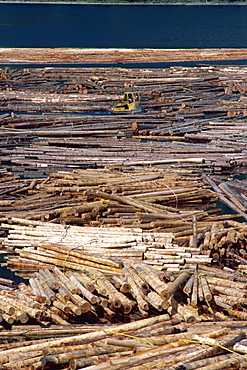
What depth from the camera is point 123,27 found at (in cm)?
11656

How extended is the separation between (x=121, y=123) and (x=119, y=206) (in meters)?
13.4

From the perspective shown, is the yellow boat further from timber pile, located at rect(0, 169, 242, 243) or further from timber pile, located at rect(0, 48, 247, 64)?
timber pile, located at rect(0, 48, 247, 64)

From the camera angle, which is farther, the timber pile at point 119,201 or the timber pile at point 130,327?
the timber pile at point 119,201

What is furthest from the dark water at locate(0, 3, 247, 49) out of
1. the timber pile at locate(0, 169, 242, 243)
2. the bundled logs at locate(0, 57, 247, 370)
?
the timber pile at locate(0, 169, 242, 243)

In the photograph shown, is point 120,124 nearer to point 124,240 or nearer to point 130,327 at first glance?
point 124,240

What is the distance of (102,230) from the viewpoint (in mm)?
18266

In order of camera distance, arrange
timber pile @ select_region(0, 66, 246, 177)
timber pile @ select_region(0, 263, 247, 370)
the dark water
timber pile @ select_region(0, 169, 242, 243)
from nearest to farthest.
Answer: timber pile @ select_region(0, 263, 247, 370) → timber pile @ select_region(0, 169, 242, 243) → timber pile @ select_region(0, 66, 246, 177) → the dark water

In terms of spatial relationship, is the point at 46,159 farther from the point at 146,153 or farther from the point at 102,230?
the point at 102,230

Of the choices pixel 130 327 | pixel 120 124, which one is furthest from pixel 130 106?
pixel 130 327

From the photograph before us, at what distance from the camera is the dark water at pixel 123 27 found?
86438 millimetres

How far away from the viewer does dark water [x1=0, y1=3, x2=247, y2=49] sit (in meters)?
86.4

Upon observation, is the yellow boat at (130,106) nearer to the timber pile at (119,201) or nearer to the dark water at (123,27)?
the timber pile at (119,201)

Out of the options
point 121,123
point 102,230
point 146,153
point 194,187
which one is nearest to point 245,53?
point 121,123

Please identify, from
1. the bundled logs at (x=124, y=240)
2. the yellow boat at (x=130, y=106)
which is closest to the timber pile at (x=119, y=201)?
the bundled logs at (x=124, y=240)
